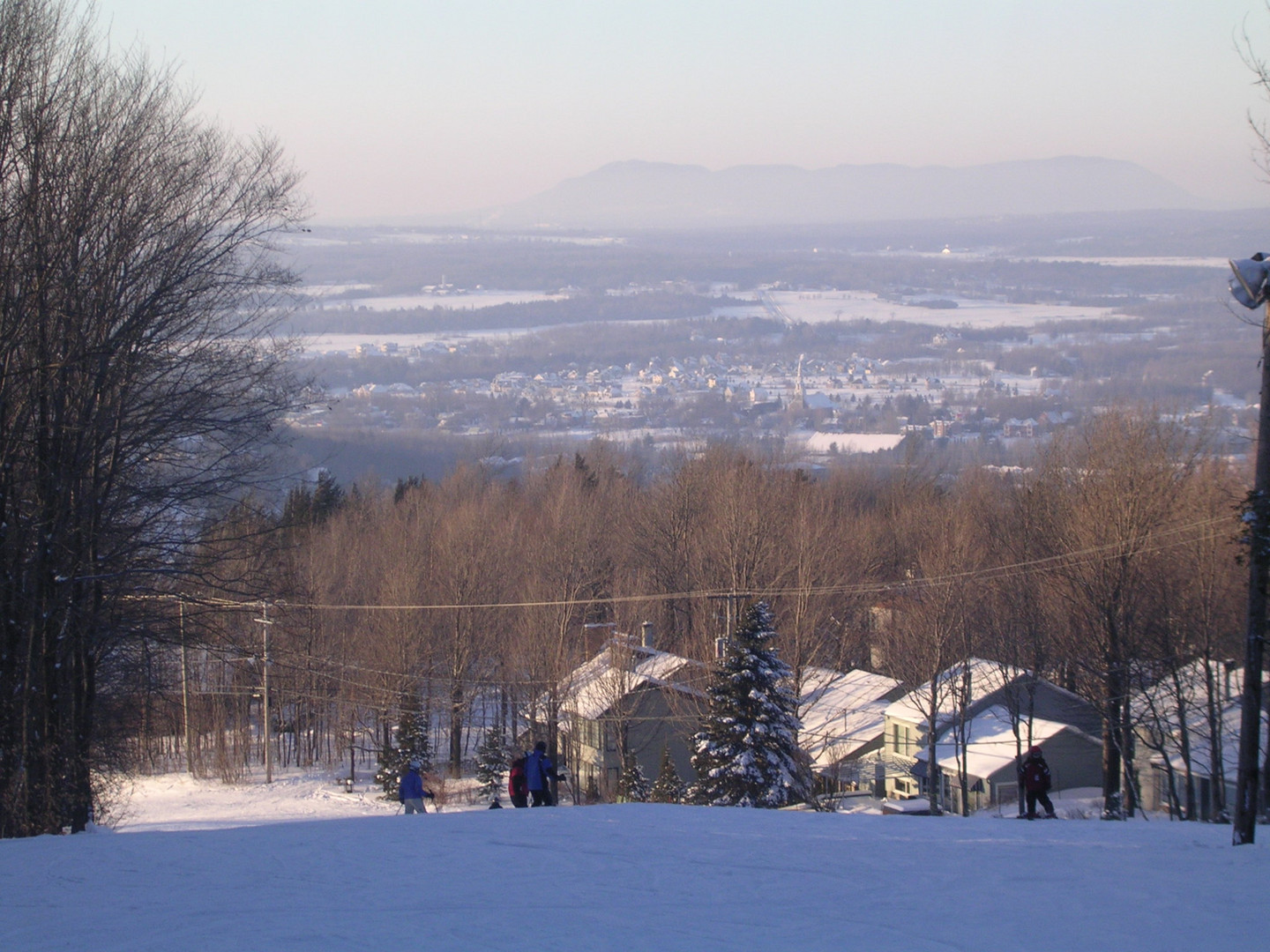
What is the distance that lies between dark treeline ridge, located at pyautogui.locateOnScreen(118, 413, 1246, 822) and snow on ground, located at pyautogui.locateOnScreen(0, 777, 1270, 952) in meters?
5.42

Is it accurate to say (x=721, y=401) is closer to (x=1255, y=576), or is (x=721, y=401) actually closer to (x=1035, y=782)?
(x=1035, y=782)

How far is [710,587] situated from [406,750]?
35.0 ft

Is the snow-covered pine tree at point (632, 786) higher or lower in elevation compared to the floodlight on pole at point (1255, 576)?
lower

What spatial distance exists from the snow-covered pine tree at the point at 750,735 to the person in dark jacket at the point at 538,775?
5149 mm

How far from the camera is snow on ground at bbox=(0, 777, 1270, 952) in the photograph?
6887 mm

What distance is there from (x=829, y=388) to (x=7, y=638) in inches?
3794

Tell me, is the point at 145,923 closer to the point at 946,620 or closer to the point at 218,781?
the point at 946,620

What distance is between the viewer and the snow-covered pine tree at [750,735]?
1859 cm

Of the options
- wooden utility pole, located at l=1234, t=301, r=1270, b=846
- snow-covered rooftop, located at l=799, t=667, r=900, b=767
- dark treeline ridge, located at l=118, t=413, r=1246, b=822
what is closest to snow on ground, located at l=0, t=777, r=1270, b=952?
wooden utility pole, located at l=1234, t=301, r=1270, b=846

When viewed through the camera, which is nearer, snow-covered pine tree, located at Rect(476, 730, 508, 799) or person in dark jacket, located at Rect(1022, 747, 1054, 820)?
person in dark jacket, located at Rect(1022, 747, 1054, 820)

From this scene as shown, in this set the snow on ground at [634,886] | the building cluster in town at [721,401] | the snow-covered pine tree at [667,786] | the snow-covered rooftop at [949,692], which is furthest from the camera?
the building cluster in town at [721,401]

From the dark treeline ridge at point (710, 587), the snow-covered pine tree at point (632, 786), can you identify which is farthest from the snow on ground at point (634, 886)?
the snow-covered pine tree at point (632, 786)

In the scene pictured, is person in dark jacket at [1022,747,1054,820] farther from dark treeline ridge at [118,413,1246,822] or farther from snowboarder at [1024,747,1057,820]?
dark treeline ridge at [118,413,1246,822]

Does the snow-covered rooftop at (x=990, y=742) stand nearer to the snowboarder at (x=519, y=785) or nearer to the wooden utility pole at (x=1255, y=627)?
the snowboarder at (x=519, y=785)
